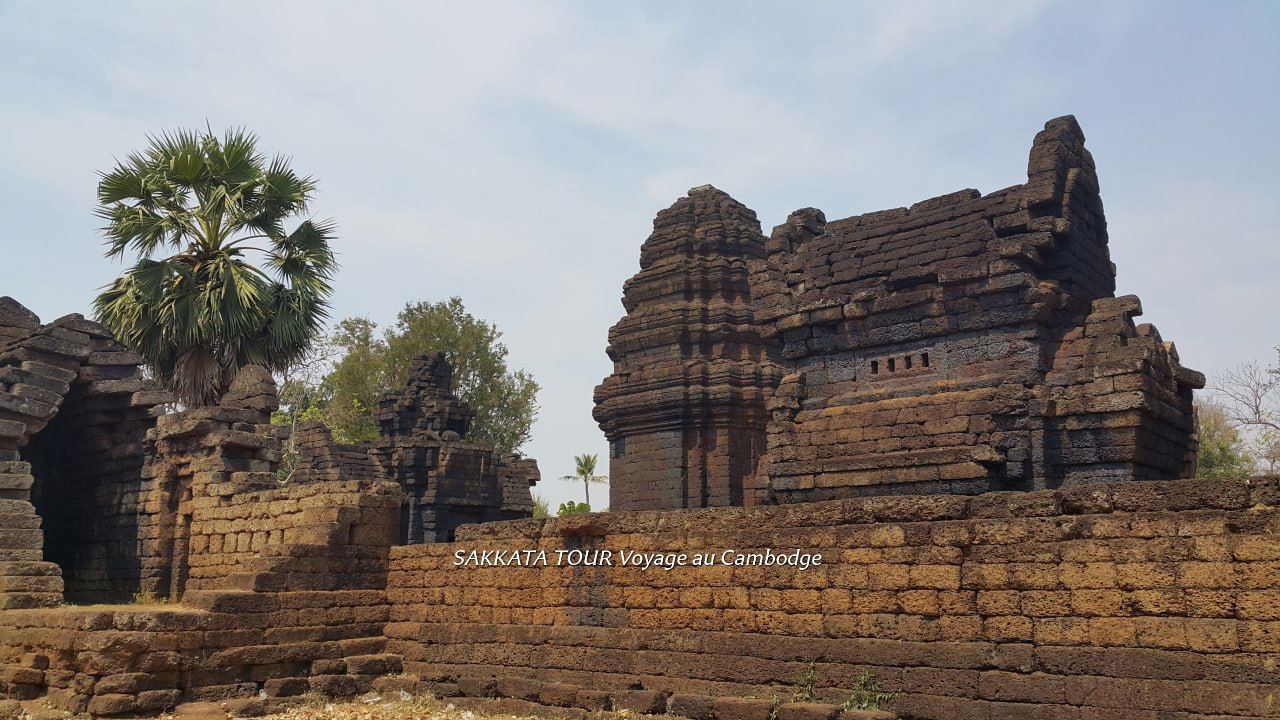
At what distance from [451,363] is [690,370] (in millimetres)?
26332

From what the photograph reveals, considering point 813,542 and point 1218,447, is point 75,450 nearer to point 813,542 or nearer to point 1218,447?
point 813,542

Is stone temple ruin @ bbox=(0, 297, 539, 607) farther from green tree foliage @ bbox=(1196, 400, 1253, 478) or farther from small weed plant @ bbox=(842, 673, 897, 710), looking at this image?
green tree foliage @ bbox=(1196, 400, 1253, 478)

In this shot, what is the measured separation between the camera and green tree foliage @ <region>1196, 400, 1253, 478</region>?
90.8 feet

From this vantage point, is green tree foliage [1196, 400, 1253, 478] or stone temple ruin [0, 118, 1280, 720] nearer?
stone temple ruin [0, 118, 1280, 720]

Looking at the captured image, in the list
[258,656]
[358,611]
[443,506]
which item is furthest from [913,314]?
[443,506]

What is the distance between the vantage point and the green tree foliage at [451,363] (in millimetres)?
46938

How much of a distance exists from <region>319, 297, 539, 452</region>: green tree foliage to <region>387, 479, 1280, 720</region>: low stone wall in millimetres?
35948

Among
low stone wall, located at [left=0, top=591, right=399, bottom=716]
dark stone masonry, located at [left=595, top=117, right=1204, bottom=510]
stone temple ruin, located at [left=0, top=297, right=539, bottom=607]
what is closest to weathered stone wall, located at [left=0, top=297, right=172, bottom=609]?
stone temple ruin, located at [left=0, top=297, right=539, bottom=607]

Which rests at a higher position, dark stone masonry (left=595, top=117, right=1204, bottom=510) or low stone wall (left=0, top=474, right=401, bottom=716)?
dark stone masonry (left=595, top=117, right=1204, bottom=510)

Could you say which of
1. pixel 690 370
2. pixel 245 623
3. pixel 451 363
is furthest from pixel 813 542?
pixel 451 363

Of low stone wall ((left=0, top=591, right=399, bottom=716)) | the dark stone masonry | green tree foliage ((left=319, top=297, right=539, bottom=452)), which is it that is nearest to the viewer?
low stone wall ((left=0, top=591, right=399, bottom=716))

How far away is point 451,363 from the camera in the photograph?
47469 millimetres

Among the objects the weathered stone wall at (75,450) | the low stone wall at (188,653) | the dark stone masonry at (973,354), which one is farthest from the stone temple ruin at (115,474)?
the dark stone masonry at (973,354)

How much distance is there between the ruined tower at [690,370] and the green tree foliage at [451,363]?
23.2m
